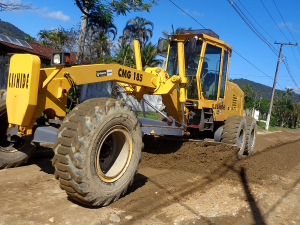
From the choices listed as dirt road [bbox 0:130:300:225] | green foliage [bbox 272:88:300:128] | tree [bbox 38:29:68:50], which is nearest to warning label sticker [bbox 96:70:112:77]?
dirt road [bbox 0:130:300:225]

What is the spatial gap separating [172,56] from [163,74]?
1.51 meters

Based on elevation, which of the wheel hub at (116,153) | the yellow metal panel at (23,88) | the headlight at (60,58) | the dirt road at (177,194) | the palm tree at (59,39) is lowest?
the dirt road at (177,194)

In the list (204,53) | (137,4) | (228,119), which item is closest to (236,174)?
(228,119)

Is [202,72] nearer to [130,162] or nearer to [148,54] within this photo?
[130,162]

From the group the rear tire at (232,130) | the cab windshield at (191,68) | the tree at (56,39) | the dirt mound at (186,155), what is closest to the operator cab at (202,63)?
the cab windshield at (191,68)

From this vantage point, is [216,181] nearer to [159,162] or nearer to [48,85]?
[159,162]

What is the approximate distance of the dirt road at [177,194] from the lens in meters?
3.62

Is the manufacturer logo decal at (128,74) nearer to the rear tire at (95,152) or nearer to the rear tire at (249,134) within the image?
the rear tire at (95,152)

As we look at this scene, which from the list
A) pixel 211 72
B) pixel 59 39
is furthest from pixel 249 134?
pixel 59 39

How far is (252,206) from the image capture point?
445 centimetres

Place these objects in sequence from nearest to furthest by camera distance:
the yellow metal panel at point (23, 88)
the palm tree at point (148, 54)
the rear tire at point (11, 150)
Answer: the yellow metal panel at point (23, 88)
the rear tire at point (11, 150)
the palm tree at point (148, 54)

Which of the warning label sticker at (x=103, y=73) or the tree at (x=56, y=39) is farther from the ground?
the tree at (x=56, y=39)

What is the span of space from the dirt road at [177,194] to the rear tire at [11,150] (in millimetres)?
173

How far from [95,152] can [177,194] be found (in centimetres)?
176
